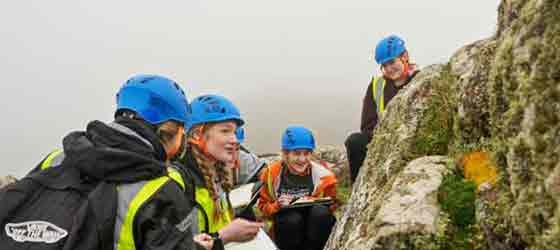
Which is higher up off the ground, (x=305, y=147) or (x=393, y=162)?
(x=393, y=162)

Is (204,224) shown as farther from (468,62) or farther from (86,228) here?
(468,62)

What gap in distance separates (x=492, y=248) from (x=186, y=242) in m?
1.94

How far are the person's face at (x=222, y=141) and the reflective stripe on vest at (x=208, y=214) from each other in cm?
39

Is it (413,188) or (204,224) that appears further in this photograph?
(204,224)

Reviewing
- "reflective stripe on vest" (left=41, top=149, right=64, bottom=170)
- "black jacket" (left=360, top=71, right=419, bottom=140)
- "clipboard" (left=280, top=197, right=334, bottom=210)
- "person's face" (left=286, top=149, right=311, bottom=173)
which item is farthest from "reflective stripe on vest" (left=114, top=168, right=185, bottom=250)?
"black jacket" (left=360, top=71, right=419, bottom=140)

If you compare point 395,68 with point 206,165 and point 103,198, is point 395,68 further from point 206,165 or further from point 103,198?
point 103,198

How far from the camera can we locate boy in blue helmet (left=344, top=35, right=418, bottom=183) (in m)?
9.42

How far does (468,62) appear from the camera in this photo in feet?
17.1

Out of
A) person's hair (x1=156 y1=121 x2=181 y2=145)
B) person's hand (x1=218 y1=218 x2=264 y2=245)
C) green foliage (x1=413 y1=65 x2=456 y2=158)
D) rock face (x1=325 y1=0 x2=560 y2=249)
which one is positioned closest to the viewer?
rock face (x1=325 y1=0 x2=560 y2=249)

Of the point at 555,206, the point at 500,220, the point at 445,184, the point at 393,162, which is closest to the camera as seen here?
the point at 555,206

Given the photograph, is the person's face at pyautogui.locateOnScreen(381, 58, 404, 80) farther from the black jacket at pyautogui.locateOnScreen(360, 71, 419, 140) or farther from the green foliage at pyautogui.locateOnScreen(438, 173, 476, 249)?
the green foliage at pyautogui.locateOnScreen(438, 173, 476, 249)

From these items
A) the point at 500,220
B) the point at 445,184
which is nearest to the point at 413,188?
the point at 445,184

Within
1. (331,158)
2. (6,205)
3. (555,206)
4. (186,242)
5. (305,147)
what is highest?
(6,205)

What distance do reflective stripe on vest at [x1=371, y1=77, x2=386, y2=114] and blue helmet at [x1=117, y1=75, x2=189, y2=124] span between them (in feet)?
19.7
